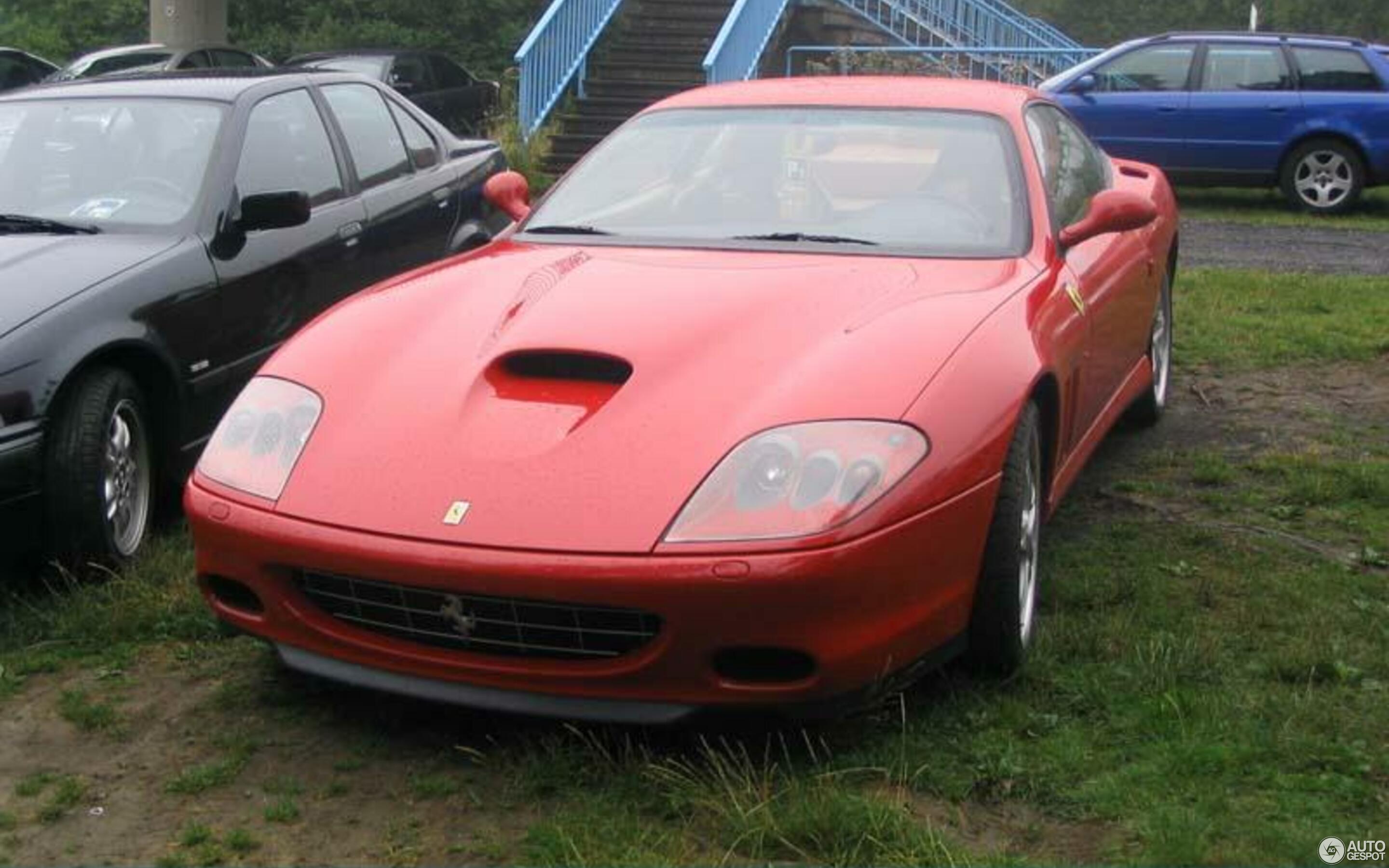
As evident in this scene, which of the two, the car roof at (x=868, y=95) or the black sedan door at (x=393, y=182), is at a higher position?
the car roof at (x=868, y=95)

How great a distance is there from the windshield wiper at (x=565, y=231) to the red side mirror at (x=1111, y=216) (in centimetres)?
135

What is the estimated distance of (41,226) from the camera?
575 cm

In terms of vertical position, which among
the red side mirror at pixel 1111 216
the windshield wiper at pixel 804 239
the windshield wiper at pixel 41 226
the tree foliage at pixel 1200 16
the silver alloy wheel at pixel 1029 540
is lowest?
the tree foliage at pixel 1200 16

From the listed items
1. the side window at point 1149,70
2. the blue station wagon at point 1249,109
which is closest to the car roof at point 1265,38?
the blue station wagon at point 1249,109

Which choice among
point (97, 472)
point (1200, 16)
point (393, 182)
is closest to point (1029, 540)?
point (97, 472)

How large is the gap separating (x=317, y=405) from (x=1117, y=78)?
42.1 feet

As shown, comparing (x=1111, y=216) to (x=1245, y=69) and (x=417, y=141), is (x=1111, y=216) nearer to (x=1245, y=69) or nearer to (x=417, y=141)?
(x=417, y=141)

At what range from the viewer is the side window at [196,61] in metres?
18.5

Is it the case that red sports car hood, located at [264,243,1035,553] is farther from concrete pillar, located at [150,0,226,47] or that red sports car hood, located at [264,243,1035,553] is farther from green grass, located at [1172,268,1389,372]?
concrete pillar, located at [150,0,226,47]

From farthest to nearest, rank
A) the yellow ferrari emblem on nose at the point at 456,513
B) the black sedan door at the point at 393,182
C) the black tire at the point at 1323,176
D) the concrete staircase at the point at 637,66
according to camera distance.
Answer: the concrete staircase at the point at 637,66 → the black tire at the point at 1323,176 → the black sedan door at the point at 393,182 → the yellow ferrari emblem on nose at the point at 456,513

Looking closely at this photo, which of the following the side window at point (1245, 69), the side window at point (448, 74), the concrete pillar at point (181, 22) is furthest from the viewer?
the concrete pillar at point (181, 22)

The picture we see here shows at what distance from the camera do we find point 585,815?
3396mm

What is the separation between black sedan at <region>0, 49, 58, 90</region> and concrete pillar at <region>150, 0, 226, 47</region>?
13.5 ft

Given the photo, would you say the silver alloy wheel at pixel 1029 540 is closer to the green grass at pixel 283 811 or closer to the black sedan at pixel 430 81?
the green grass at pixel 283 811
